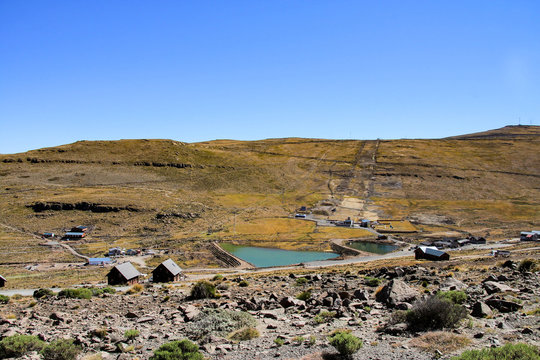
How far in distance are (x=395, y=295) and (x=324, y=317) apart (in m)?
4.28

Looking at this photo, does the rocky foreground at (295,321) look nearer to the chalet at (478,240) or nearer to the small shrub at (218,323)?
the small shrub at (218,323)

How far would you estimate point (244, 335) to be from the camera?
15641 millimetres

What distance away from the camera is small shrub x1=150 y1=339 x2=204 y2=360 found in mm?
13211

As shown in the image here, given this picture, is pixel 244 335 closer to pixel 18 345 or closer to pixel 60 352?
pixel 60 352

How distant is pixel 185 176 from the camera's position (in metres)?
140

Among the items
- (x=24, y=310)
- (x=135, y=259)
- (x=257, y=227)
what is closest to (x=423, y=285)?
(x=24, y=310)

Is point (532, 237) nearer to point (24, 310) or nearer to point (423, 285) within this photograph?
point (423, 285)

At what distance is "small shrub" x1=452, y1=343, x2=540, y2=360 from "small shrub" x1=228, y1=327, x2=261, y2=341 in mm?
7646

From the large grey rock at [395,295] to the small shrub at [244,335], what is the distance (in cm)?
719

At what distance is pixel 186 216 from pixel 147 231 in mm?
12360

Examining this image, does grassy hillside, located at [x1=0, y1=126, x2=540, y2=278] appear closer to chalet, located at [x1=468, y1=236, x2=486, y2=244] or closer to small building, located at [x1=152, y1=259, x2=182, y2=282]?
chalet, located at [x1=468, y1=236, x2=486, y2=244]

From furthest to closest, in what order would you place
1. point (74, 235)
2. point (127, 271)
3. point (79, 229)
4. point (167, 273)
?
point (79, 229), point (74, 235), point (167, 273), point (127, 271)

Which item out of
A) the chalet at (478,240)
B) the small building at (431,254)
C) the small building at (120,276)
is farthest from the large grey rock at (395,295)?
the chalet at (478,240)

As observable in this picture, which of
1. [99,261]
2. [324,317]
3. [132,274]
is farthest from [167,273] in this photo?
[324,317]
